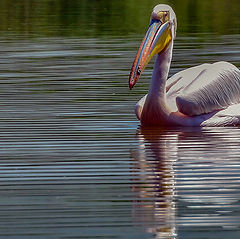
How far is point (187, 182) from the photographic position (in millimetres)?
8445

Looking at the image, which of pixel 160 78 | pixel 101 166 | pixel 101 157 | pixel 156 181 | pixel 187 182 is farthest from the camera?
pixel 160 78

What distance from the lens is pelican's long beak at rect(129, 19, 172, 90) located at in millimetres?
11156

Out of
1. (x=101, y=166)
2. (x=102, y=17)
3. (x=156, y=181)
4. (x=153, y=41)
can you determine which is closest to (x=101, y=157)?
(x=101, y=166)

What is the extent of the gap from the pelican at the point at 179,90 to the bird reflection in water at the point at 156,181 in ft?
0.78

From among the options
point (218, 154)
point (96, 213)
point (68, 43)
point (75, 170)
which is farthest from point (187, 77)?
point (68, 43)

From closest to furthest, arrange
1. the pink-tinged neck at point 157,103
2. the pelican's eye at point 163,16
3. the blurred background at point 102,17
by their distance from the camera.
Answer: the pink-tinged neck at point 157,103
the pelican's eye at point 163,16
the blurred background at point 102,17

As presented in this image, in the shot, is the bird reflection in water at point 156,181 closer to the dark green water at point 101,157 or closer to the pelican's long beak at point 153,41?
the dark green water at point 101,157

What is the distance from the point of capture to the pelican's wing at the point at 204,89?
11.1 meters

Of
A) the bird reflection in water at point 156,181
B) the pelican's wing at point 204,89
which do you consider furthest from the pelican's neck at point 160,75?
Result: the bird reflection in water at point 156,181

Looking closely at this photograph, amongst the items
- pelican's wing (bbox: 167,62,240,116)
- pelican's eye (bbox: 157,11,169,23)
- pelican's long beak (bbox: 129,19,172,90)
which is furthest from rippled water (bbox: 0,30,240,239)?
pelican's eye (bbox: 157,11,169,23)

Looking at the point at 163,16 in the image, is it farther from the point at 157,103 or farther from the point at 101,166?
the point at 101,166

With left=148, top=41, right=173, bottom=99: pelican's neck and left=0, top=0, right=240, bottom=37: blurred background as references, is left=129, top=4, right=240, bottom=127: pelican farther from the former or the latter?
left=0, top=0, right=240, bottom=37: blurred background

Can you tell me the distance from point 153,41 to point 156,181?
311 centimetres

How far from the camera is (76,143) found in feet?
33.7
